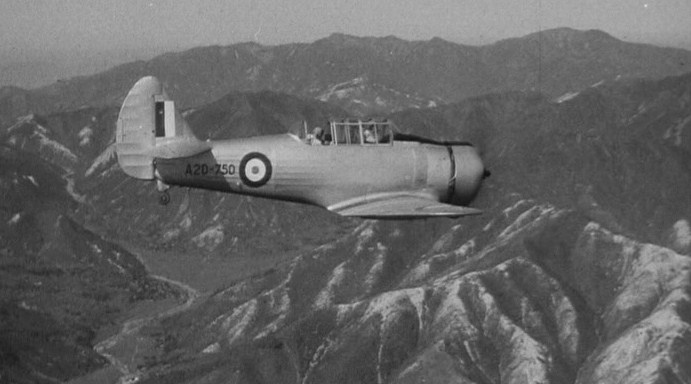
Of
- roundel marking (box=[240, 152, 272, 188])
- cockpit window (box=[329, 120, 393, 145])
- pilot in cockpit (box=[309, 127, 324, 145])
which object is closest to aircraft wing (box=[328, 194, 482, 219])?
cockpit window (box=[329, 120, 393, 145])

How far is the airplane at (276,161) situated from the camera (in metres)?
37.3

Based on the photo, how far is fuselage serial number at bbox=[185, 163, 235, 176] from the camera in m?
37.4

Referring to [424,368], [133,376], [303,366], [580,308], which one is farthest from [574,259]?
[133,376]

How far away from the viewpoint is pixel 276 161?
37.4 meters

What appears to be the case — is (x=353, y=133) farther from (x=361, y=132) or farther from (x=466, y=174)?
(x=466, y=174)

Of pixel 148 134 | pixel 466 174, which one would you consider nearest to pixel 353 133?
pixel 466 174

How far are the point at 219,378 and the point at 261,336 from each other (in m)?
28.0

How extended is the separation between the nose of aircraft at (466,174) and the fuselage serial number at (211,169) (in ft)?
32.0

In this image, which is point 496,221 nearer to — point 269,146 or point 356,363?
point 356,363

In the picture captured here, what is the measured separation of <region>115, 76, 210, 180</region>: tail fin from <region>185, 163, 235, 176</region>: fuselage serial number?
65 centimetres

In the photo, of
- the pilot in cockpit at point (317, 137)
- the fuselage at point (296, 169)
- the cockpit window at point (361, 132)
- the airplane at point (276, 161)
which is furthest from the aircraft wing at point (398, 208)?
the pilot in cockpit at point (317, 137)

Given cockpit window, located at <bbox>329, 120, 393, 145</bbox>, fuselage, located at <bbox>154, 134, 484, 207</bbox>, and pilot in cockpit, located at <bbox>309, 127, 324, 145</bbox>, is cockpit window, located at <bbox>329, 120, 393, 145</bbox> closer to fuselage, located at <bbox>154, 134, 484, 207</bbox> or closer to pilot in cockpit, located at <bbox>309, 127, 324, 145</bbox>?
fuselage, located at <bbox>154, 134, 484, 207</bbox>

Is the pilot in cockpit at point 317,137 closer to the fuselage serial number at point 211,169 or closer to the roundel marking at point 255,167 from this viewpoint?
the roundel marking at point 255,167

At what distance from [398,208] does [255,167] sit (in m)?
6.25
